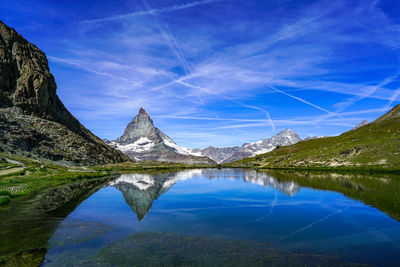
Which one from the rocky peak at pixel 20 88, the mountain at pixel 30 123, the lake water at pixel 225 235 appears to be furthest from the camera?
the rocky peak at pixel 20 88

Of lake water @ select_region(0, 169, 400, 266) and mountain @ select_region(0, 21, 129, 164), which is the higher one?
mountain @ select_region(0, 21, 129, 164)

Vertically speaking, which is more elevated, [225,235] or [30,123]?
[30,123]

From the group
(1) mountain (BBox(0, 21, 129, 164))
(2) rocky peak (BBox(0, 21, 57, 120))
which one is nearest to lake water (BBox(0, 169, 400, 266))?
(1) mountain (BBox(0, 21, 129, 164))

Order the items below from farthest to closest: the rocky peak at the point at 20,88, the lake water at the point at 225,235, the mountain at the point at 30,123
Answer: the rocky peak at the point at 20,88, the mountain at the point at 30,123, the lake water at the point at 225,235

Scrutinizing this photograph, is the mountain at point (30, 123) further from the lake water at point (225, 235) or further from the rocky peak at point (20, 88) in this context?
the lake water at point (225, 235)

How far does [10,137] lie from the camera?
477ft

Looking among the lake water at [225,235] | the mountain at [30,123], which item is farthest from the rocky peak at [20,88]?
the lake water at [225,235]

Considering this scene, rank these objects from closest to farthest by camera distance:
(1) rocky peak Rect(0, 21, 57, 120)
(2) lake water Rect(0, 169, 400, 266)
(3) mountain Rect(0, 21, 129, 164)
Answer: (2) lake water Rect(0, 169, 400, 266) < (3) mountain Rect(0, 21, 129, 164) < (1) rocky peak Rect(0, 21, 57, 120)

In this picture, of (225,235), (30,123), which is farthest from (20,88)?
(225,235)

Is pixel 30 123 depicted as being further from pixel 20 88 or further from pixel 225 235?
pixel 225 235

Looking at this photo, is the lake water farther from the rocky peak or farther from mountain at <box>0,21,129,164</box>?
the rocky peak

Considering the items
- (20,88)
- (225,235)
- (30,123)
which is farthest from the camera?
(20,88)

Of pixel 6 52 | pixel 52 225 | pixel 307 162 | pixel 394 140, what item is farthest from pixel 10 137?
pixel 394 140

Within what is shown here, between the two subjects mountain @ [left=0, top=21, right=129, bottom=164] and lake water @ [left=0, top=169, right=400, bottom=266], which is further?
mountain @ [left=0, top=21, right=129, bottom=164]
